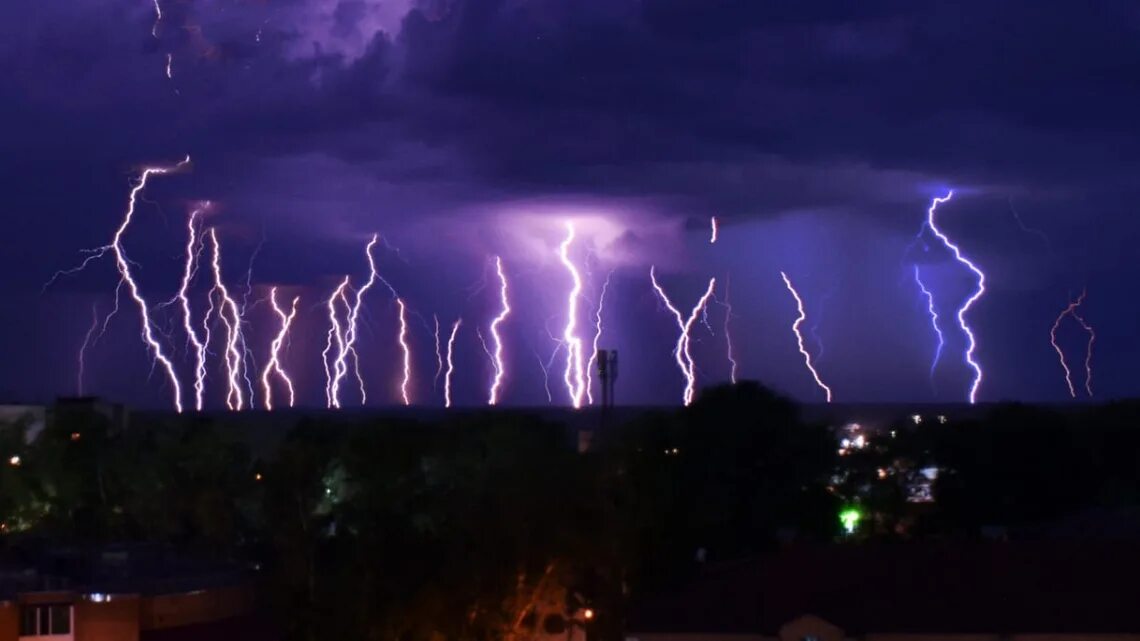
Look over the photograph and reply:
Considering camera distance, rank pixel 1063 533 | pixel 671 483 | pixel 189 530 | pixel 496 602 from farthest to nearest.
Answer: pixel 189 530
pixel 671 483
pixel 1063 533
pixel 496 602

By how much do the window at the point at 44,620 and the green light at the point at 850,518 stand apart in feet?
73.8

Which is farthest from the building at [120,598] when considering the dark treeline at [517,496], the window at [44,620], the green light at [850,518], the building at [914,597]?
the green light at [850,518]

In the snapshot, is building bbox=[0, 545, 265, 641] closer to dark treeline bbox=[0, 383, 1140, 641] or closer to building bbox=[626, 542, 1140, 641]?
dark treeline bbox=[0, 383, 1140, 641]

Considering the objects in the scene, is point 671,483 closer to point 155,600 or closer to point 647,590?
point 647,590

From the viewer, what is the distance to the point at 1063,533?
106 ft

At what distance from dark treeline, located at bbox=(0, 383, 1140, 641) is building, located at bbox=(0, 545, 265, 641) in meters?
1.15

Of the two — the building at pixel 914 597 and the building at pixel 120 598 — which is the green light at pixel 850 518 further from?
the building at pixel 120 598

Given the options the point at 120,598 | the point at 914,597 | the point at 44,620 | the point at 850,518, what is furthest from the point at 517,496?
the point at 850,518

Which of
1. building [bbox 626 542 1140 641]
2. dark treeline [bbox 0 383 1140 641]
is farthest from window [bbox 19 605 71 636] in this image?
building [bbox 626 542 1140 641]

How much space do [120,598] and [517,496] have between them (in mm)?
6496

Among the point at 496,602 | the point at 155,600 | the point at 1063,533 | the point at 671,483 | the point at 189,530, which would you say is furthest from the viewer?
the point at 189,530

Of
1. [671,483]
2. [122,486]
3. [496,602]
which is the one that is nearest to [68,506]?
[122,486]

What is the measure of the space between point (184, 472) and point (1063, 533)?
76.2 ft

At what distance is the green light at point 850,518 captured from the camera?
1617 inches
